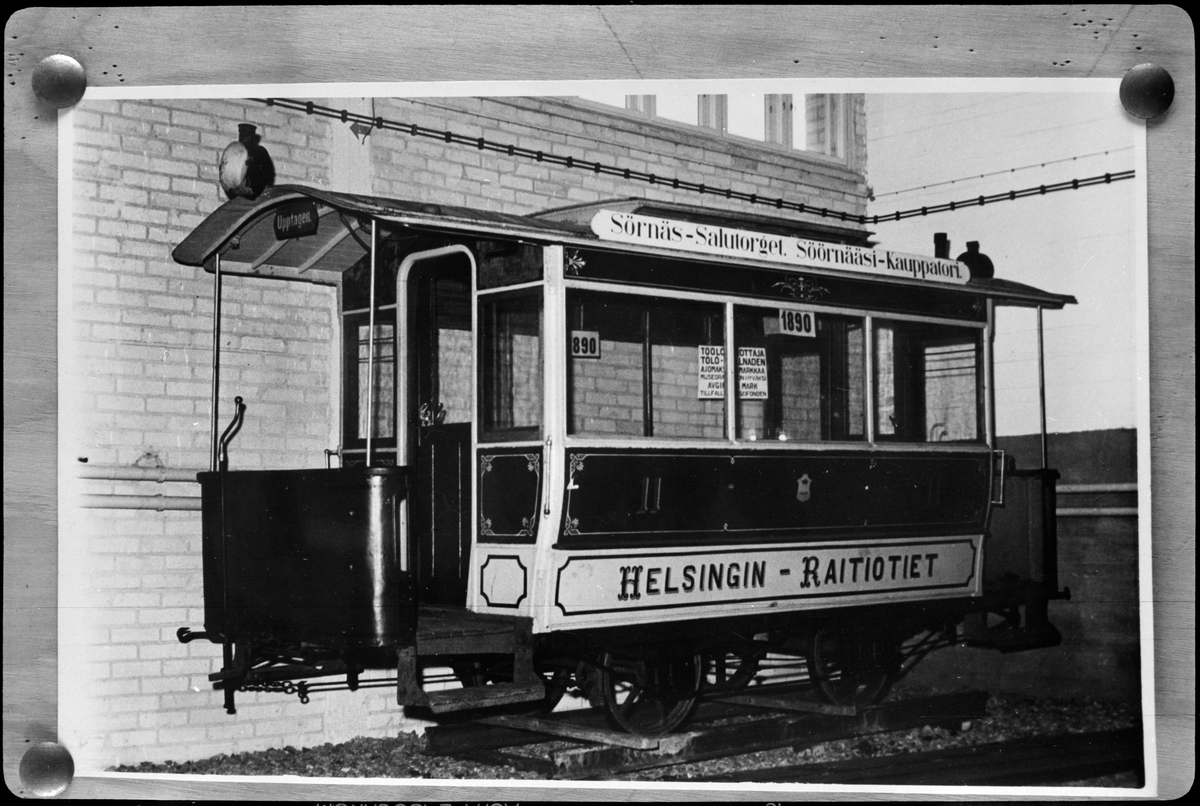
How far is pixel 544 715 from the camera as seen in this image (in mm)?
7547

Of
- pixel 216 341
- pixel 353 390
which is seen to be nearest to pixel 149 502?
pixel 216 341

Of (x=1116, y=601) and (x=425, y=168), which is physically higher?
(x=425, y=168)

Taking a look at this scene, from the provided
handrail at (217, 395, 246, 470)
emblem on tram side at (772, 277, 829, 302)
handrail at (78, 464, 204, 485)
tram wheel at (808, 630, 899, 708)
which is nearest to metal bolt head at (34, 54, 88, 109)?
handrail at (78, 464, 204, 485)

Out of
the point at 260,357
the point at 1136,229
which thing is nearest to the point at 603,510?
the point at 260,357

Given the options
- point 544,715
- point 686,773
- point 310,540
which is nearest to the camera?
point 310,540

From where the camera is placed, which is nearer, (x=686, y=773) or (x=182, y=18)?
(x=182, y=18)

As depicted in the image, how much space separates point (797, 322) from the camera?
24.0ft

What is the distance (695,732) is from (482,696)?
1.39m

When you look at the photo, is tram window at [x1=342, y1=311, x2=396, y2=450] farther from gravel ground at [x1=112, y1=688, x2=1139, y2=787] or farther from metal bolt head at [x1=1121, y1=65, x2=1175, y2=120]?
metal bolt head at [x1=1121, y1=65, x2=1175, y2=120]

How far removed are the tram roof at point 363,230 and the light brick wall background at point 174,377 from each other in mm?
169

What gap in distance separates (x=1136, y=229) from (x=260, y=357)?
4194mm

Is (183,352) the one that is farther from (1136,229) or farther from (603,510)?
(1136,229)

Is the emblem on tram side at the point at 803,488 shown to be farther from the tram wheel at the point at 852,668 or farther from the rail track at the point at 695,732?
the rail track at the point at 695,732

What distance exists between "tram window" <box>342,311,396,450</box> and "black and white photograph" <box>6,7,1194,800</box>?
2 cm
